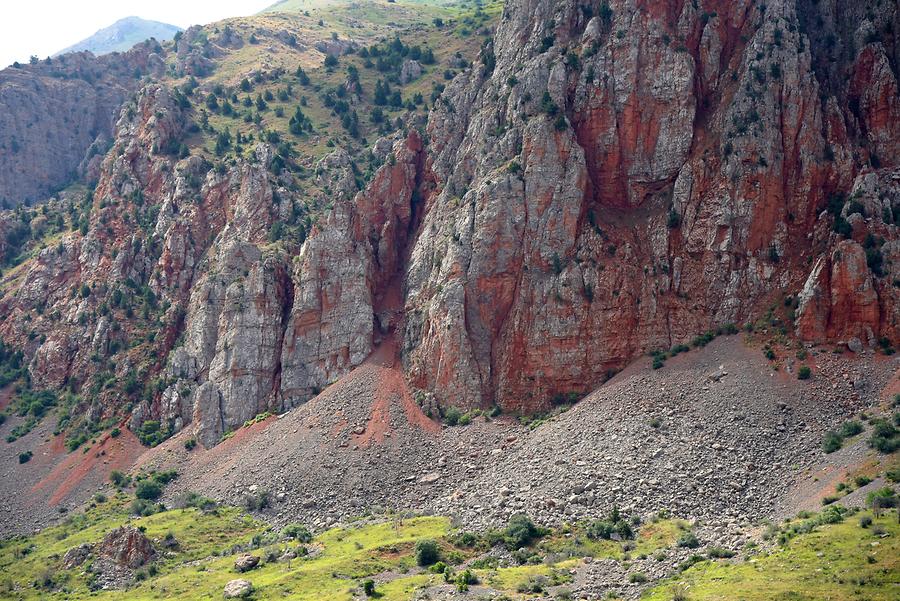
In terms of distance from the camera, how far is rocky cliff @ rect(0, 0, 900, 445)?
107m

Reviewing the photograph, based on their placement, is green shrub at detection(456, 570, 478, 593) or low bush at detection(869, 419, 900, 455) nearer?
green shrub at detection(456, 570, 478, 593)

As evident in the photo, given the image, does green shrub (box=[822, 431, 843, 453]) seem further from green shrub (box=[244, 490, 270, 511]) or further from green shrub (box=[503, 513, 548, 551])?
green shrub (box=[244, 490, 270, 511])

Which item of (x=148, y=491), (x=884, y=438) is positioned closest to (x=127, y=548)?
(x=148, y=491)

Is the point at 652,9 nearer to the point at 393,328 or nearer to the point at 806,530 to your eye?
the point at 393,328

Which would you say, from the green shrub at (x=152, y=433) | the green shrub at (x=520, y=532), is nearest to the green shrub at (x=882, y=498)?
the green shrub at (x=520, y=532)

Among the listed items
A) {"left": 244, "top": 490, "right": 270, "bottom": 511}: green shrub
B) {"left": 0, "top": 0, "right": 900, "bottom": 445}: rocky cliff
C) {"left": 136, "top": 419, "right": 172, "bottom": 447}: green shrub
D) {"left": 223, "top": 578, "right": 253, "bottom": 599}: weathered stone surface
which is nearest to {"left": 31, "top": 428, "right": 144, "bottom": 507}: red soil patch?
{"left": 136, "top": 419, "right": 172, "bottom": 447}: green shrub

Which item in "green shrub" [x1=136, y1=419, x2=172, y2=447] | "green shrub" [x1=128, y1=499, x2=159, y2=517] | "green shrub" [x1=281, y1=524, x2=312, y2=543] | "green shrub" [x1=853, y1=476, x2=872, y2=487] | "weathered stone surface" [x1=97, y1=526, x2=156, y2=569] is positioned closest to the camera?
"green shrub" [x1=853, y1=476, x2=872, y2=487]

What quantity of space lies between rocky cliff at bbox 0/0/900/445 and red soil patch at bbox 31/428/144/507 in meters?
4.39

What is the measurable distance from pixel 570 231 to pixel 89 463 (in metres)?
69.3

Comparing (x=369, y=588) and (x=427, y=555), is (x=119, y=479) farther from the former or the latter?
(x=369, y=588)

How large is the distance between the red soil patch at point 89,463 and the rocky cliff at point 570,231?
4.39 m

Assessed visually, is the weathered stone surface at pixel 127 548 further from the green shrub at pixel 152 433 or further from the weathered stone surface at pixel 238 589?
the green shrub at pixel 152 433

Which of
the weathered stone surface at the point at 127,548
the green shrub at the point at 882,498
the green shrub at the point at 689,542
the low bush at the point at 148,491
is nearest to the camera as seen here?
the green shrub at the point at 882,498

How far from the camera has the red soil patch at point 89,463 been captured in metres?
125
